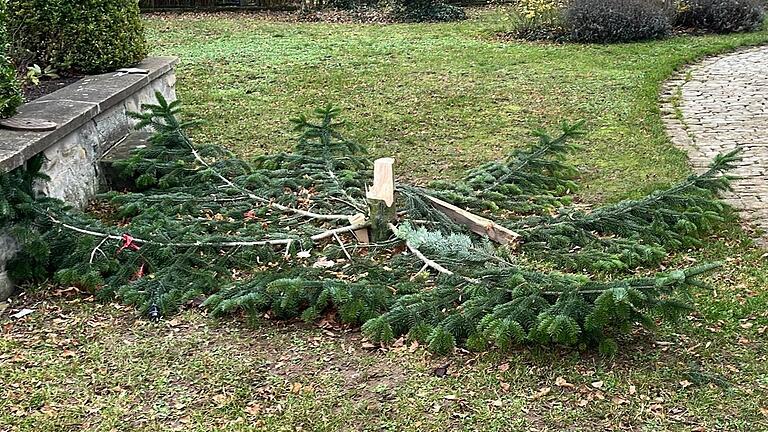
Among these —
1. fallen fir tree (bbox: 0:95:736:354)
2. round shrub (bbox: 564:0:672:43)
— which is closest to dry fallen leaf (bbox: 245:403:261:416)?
fallen fir tree (bbox: 0:95:736:354)

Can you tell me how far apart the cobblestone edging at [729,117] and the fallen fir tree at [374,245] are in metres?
0.38

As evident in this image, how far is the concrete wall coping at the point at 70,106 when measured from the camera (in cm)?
412

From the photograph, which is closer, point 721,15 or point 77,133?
point 77,133

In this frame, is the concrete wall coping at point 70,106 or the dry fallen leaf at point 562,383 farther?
the concrete wall coping at point 70,106

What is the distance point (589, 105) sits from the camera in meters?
7.96

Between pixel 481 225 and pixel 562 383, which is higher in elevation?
pixel 481 225

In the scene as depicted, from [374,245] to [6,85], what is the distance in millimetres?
2185

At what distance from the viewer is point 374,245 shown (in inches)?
168

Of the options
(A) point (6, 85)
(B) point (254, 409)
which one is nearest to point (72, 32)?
(A) point (6, 85)

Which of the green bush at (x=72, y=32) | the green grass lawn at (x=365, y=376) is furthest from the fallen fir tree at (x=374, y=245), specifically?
the green bush at (x=72, y=32)

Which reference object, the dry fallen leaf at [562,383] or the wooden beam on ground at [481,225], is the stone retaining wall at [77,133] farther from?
the dry fallen leaf at [562,383]

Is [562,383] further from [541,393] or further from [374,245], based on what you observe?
[374,245]

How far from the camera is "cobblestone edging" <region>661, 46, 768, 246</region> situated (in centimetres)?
545

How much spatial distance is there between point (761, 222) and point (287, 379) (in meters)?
3.09
